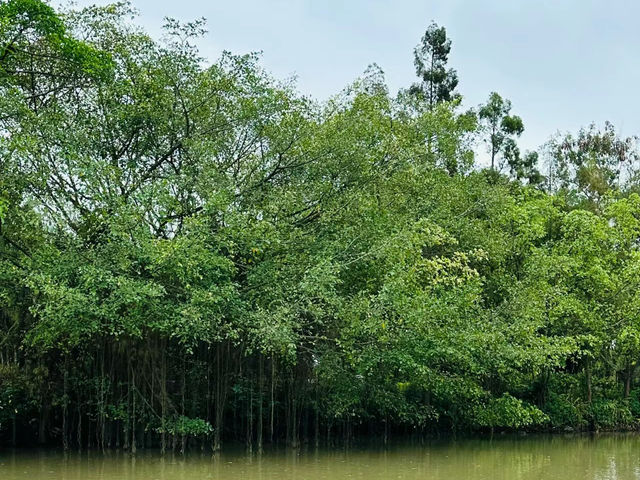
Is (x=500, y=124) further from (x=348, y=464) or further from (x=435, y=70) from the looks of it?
(x=348, y=464)

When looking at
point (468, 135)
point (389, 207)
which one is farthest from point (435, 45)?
point (389, 207)

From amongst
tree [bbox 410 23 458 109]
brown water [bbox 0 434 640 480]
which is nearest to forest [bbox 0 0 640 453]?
brown water [bbox 0 434 640 480]

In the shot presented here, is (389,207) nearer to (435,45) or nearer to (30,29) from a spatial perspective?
(30,29)

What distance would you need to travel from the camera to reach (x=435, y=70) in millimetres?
29891

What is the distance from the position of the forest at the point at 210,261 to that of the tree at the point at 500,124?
13.1 metres

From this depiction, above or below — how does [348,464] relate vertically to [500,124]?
below

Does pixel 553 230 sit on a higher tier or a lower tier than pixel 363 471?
higher

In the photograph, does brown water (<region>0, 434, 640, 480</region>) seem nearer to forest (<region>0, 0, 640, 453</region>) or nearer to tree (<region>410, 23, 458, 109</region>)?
forest (<region>0, 0, 640, 453</region>)

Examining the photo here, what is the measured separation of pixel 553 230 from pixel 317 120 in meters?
10.8

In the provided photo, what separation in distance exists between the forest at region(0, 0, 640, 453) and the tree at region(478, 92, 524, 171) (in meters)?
13.1

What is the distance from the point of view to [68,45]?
1350 centimetres

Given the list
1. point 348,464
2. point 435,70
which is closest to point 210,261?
point 348,464

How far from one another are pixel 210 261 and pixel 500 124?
815 inches

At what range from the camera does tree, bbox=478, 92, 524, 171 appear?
3152 cm
